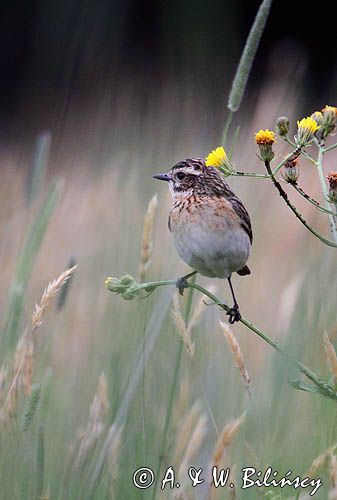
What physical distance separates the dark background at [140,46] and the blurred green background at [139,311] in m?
0.02

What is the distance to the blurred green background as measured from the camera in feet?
4.54

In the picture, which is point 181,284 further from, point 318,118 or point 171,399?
point 318,118

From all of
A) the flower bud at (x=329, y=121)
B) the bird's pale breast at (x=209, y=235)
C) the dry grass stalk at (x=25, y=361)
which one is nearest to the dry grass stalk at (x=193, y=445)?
the dry grass stalk at (x=25, y=361)

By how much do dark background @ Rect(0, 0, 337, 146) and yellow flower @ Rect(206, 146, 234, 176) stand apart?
0.81 meters

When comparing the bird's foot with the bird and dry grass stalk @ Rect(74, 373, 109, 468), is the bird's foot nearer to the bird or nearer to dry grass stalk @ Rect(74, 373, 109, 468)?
the bird

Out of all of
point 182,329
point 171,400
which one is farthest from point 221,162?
point 171,400

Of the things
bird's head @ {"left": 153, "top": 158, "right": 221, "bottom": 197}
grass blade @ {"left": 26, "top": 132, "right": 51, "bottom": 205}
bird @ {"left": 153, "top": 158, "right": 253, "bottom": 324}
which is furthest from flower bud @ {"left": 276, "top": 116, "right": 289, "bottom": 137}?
bird's head @ {"left": 153, "top": 158, "right": 221, "bottom": 197}

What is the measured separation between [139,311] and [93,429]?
0.27 meters

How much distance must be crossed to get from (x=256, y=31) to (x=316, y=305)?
1.39 feet

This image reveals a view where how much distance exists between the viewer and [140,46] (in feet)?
17.3

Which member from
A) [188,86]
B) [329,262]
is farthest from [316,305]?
[188,86]

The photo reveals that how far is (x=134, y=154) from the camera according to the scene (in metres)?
2.17

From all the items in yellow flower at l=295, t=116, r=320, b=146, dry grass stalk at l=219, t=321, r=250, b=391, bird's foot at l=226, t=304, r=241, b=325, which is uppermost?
yellow flower at l=295, t=116, r=320, b=146

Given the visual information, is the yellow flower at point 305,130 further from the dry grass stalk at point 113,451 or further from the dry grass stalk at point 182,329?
the dry grass stalk at point 113,451
